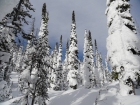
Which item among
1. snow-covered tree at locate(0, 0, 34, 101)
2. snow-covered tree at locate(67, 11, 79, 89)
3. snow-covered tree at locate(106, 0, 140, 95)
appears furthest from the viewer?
snow-covered tree at locate(67, 11, 79, 89)

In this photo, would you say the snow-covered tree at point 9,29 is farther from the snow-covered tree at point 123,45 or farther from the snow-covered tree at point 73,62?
the snow-covered tree at point 73,62

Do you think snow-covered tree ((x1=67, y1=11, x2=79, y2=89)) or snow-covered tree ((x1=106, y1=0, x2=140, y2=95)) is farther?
snow-covered tree ((x1=67, y1=11, x2=79, y2=89))

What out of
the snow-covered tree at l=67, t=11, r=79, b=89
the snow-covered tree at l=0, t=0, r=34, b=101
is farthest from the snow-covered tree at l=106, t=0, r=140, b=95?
the snow-covered tree at l=67, t=11, r=79, b=89

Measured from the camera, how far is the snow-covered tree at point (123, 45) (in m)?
10.8

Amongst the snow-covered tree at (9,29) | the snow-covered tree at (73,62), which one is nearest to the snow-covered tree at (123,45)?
the snow-covered tree at (9,29)

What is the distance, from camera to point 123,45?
11406 mm

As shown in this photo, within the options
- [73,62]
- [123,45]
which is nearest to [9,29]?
[123,45]

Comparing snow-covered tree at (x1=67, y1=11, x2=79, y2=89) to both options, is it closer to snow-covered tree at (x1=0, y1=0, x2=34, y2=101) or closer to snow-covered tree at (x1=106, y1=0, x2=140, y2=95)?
snow-covered tree at (x1=106, y1=0, x2=140, y2=95)

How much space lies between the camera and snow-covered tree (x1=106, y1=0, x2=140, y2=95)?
10.8 metres

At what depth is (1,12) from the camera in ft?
9.55

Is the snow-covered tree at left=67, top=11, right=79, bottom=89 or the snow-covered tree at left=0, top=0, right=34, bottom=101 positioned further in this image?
the snow-covered tree at left=67, top=11, right=79, bottom=89

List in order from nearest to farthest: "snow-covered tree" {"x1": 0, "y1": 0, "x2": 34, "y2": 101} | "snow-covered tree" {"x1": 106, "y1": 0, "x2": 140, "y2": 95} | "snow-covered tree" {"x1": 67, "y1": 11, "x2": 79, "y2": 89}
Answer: "snow-covered tree" {"x1": 0, "y1": 0, "x2": 34, "y2": 101} < "snow-covered tree" {"x1": 106, "y1": 0, "x2": 140, "y2": 95} < "snow-covered tree" {"x1": 67, "y1": 11, "x2": 79, "y2": 89}

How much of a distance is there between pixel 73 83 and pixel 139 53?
12694 mm

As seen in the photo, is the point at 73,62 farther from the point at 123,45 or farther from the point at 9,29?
the point at 9,29
